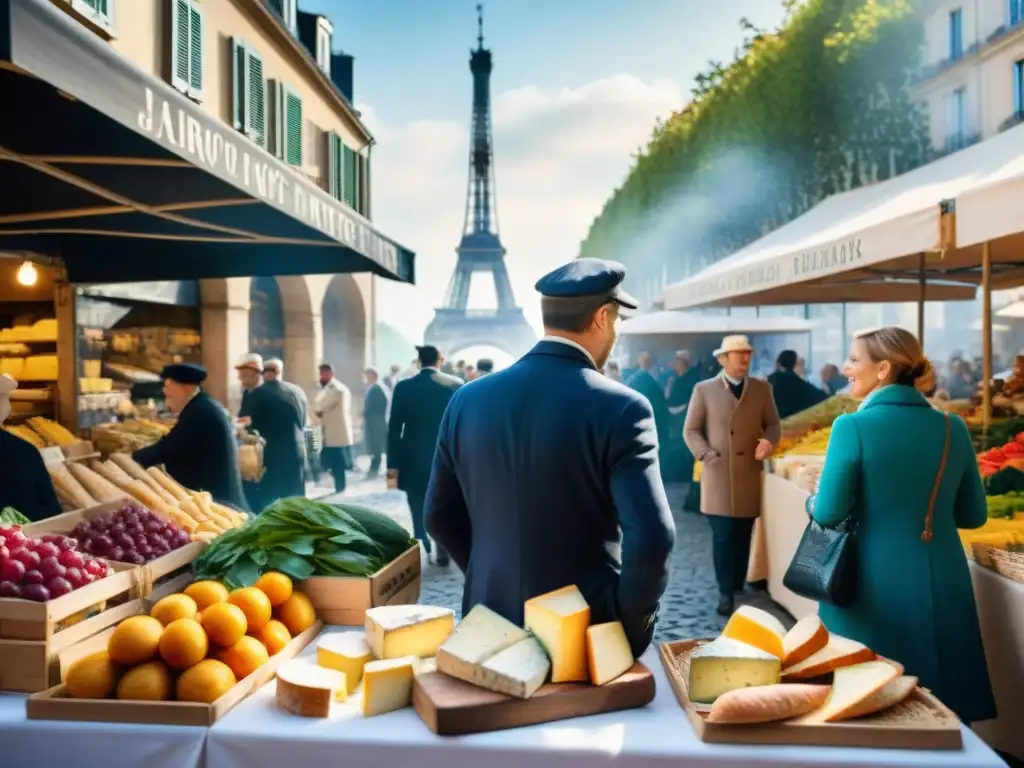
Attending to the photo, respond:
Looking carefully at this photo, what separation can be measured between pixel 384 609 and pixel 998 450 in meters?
3.87

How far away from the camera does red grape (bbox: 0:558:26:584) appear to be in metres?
2.52

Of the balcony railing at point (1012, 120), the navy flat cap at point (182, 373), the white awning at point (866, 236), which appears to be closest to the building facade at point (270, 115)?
the navy flat cap at point (182, 373)

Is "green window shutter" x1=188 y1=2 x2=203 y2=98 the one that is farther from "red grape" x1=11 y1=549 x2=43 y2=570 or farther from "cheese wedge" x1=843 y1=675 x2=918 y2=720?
"cheese wedge" x1=843 y1=675 x2=918 y2=720

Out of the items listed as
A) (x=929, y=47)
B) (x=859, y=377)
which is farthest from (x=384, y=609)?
(x=929, y=47)

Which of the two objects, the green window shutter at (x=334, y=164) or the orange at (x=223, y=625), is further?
the green window shutter at (x=334, y=164)

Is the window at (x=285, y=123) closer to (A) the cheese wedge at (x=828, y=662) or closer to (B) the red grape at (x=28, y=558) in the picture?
(B) the red grape at (x=28, y=558)

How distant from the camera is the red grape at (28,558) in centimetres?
260

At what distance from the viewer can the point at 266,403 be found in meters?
8.63

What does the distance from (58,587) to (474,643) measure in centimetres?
125

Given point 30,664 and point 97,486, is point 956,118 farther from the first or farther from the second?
point 30,664

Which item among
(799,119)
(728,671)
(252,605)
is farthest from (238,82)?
(799,119)

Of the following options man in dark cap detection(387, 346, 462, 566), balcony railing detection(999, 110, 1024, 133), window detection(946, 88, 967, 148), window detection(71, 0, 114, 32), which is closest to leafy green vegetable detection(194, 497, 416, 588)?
man in dark cap detection(387, 346, 462, 566)

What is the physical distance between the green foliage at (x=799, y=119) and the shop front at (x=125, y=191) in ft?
59.6

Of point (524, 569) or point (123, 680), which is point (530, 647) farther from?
point (123, 680)
